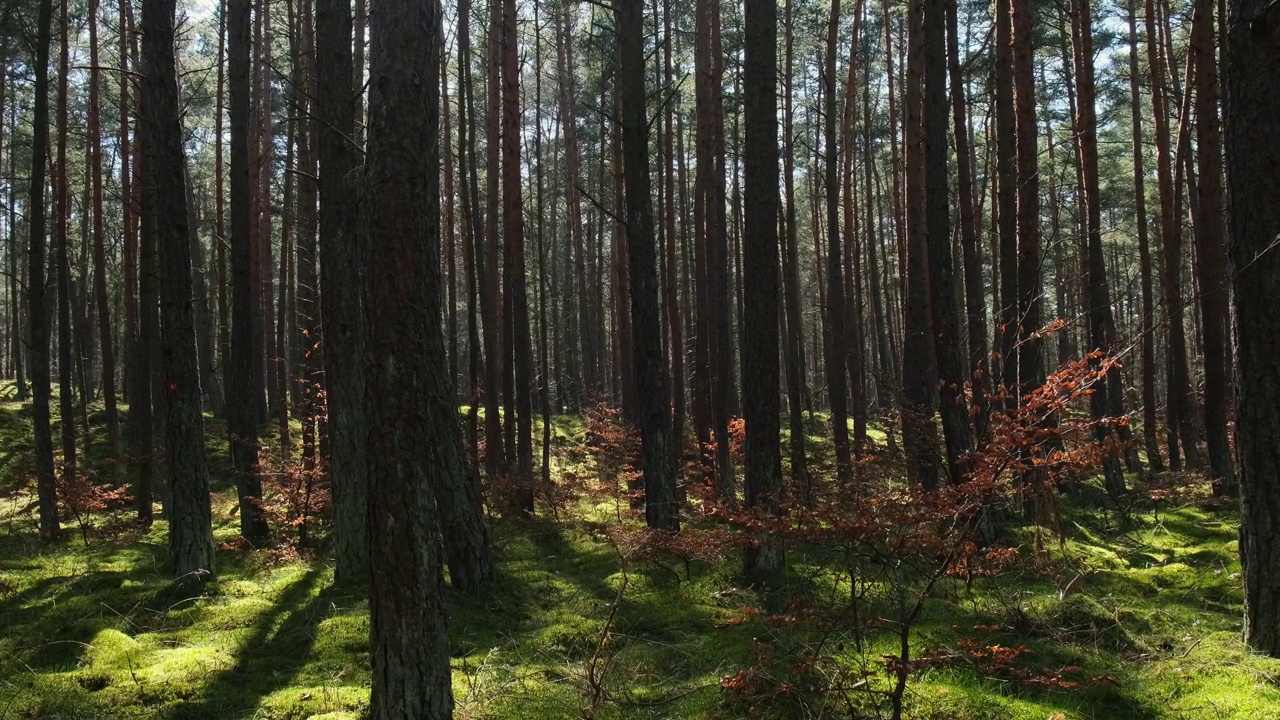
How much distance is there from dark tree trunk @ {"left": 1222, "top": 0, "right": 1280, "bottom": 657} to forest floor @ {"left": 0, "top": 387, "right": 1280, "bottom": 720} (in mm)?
577

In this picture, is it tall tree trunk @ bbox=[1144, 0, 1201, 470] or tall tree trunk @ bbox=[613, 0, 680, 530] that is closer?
tall tree trunk @ bbox=[613, 0, 680, 530]

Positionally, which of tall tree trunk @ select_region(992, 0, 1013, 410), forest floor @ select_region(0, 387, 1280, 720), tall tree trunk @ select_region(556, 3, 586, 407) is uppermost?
tall tree trunk @ select_region(556, 3, 586, 407)

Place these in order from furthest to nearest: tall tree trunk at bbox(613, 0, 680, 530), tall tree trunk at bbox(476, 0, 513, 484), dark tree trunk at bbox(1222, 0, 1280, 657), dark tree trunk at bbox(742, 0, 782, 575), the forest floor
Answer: tall tree trunk at bbox(476, 0, 513, 484) → tall tree trunk at bbox(613, 0, 680, 530) → dark tree trunk at bbox(742, 0, 782, 575) → dark tree trunk at bbox(1222, 0, 1280, 657) → the forest floor

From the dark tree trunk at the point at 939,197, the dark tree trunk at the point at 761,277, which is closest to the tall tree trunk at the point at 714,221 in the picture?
the dark tree trunk at the point at 939,197

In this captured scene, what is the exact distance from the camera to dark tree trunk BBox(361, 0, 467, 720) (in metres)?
4.27

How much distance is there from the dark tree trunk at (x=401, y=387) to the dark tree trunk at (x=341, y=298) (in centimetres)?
403

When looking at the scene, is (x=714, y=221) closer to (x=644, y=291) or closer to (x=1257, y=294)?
(x=644, y=291)

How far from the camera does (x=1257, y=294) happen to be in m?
5.08

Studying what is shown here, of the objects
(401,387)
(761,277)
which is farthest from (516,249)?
(401,387)

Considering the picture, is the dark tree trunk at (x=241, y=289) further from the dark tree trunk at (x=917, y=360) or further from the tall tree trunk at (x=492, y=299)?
the dark tree trunk at (x=917, y=360)

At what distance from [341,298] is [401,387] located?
14.6 feet

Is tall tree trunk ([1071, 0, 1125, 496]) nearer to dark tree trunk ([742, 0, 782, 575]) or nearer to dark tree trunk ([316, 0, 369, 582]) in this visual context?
dark tree trunk ([742, 0, 782, 575])

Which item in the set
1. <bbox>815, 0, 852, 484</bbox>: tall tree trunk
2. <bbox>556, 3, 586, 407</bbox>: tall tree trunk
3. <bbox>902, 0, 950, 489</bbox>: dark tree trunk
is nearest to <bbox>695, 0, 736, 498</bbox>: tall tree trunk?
<bbox>815, 0, 852, 484</bbox>: tall tree trunk


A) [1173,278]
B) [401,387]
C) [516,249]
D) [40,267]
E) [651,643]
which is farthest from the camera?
[1173,278]
